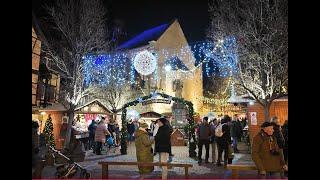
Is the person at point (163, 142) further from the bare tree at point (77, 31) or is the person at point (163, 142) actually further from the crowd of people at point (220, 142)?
the bare tree at point (77, 31)

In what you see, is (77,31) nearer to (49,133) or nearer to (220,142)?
(49,133)

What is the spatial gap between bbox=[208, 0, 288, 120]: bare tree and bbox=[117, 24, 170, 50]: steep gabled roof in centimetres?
2098

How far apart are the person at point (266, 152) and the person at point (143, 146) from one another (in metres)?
3.20

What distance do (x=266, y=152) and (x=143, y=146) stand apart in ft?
11.7

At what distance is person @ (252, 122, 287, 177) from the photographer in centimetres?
839

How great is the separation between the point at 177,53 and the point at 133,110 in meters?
8.77

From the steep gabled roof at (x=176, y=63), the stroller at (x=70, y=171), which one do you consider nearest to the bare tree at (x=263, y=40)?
the stroller at (x=70, y=171)

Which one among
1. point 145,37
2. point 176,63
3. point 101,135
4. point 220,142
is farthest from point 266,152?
point 145,37

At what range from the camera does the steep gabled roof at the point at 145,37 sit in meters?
42.0

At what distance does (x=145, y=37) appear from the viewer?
43.8 m

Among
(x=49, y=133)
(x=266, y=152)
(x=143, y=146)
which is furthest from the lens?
(x=49, y=133)
